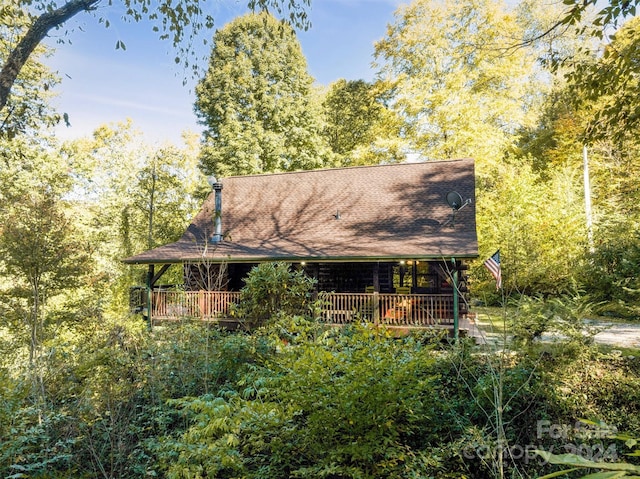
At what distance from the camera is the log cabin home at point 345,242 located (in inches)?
445

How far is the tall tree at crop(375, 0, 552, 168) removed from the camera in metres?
18.8

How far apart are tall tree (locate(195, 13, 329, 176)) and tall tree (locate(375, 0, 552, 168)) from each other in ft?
16.6

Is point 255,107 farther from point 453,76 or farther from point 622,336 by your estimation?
point 622,336

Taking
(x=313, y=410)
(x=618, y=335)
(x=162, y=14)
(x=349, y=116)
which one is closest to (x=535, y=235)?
(x=618, y=335)

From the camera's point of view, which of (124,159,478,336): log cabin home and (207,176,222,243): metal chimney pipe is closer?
(124,159,478,336): log cabin home

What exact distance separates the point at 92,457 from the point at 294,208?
11106 mm

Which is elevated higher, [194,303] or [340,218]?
[340,218]

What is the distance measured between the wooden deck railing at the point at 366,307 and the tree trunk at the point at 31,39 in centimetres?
659

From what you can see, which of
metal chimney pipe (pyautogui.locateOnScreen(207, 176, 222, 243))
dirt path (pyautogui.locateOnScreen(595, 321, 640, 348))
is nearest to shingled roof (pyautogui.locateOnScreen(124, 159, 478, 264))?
metal chimney pipe (pyautogui.locateOnScreen(207, 176, 222, 243))

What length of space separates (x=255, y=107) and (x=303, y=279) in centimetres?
1516

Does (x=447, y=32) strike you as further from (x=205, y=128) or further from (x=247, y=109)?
(x=205, y=128)

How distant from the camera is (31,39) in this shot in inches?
199

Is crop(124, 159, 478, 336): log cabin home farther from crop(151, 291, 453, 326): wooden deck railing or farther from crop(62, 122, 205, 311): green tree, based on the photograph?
crop(62, 122, 205, 311): green tree

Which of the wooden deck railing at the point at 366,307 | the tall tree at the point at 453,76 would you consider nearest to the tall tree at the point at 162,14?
the wooden deck railing at the point at 366,307
